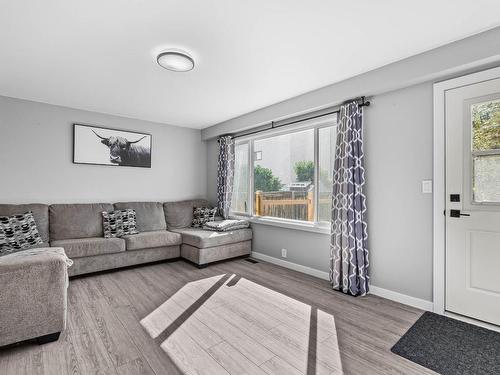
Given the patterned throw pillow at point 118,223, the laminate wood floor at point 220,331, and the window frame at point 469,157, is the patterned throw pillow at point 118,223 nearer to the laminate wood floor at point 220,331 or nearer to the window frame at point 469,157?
the laminate wood floor at point 220,331

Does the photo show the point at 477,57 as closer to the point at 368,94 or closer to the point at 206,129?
the point at 368,94

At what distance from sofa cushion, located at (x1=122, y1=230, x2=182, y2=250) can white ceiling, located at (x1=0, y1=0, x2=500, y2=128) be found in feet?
6.64

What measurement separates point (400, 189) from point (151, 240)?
3.37 metres

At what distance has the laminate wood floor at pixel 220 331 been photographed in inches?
68.9

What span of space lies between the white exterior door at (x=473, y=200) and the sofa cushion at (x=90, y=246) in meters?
3.89

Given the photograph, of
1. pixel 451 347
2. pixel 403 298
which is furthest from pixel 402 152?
pixel 451 347

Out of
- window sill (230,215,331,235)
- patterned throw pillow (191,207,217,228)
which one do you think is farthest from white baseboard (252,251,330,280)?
patterned throw pillow (191,207,217,228)

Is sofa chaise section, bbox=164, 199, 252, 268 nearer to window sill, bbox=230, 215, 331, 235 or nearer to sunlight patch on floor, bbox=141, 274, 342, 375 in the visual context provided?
window sill, bbox=230, 215, 331, 235

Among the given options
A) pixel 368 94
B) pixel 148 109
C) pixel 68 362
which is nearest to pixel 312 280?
pixel 368 94

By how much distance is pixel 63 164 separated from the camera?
4.02 m

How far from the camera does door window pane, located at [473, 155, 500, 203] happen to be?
7.17 feet

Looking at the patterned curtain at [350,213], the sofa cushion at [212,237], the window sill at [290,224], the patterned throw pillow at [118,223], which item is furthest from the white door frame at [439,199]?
the patterned throw pillow at [118,223]

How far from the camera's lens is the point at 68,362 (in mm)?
1783

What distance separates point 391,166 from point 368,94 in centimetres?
83
